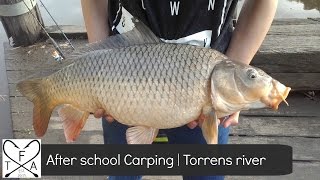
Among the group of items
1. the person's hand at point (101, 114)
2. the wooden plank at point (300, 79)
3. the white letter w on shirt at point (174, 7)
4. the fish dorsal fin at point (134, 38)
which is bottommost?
the wooden plank at point (300, 79)

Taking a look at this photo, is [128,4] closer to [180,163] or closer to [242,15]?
[242,15]

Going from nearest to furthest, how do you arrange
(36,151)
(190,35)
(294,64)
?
(190,35) → (36,151) → (294,64)

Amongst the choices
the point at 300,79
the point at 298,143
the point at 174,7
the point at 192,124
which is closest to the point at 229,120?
the point at 192,124

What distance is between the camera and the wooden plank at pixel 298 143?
224 cm

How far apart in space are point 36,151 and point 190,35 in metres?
A: 0.98

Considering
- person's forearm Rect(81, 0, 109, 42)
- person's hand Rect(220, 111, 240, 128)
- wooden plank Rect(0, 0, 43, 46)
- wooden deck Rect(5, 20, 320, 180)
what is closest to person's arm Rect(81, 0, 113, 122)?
person's forearm Rect(81, 0, 109, 42)

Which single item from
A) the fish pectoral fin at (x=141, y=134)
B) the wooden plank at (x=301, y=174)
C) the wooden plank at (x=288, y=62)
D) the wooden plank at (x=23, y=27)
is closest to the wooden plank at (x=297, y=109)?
the wooden plank at (x=288, y=62)

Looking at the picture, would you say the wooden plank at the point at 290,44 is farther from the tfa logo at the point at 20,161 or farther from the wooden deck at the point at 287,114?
the tfa logo at the point at 20,161

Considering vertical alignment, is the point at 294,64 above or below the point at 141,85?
below

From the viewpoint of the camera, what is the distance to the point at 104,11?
61.1 inches

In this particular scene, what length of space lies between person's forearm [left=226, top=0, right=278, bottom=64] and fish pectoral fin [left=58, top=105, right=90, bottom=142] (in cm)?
50

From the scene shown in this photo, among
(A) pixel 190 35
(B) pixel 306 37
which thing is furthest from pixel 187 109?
(B) pixel 306 37

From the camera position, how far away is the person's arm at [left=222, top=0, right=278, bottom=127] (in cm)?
146

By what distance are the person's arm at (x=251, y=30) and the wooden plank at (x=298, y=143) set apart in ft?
3.14
